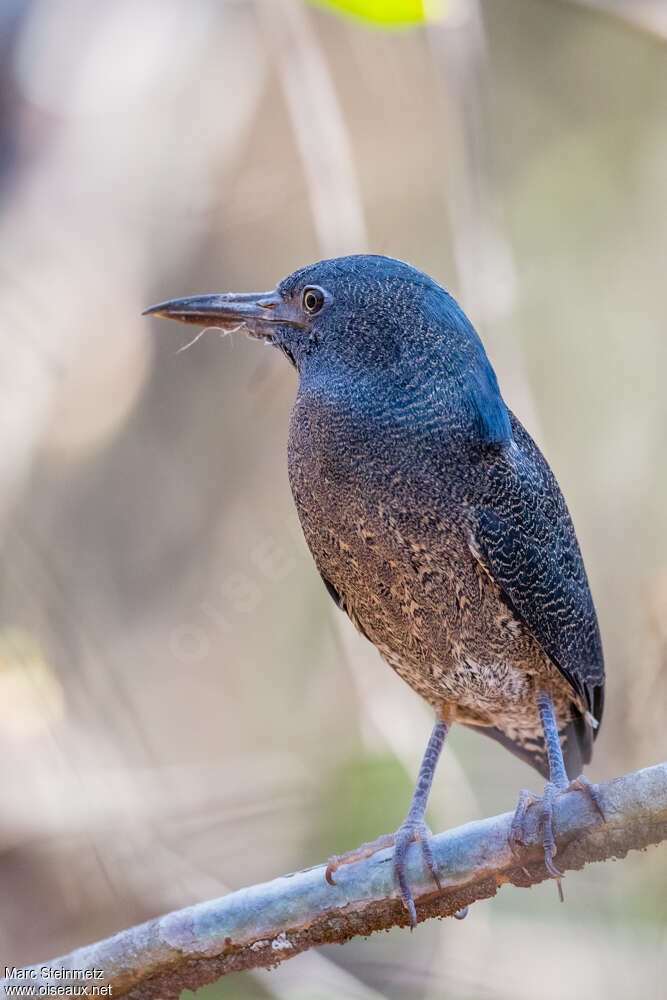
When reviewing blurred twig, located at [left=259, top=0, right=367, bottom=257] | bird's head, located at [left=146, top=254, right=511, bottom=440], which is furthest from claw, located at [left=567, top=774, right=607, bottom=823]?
blurred twig, located at [left=259, top=0, right=367, bottom=257]

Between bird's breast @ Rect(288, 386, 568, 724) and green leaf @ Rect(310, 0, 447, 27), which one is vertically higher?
green leaf @ Rect(310, 0, 447, 27)

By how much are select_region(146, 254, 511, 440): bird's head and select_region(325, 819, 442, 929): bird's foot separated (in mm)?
1172

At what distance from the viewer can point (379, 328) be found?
3.14 m

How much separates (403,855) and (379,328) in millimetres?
1520

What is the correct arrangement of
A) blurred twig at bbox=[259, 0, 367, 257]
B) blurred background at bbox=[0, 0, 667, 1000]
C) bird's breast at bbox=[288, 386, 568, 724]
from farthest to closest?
blurred twig at bbox=[259, 0, 367, 257] < blurred background at bbox=[0, 0, 667, 1000] < bird's breast at bbox=[288, 386, 568, 724]

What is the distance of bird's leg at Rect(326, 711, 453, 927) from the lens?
2959 mm

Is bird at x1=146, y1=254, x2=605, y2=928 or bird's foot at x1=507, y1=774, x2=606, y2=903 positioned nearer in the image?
bird's foot at x1=507, y1=774, x2=606, y2=903

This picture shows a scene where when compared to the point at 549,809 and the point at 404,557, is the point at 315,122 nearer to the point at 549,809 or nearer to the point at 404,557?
the point at 404,557

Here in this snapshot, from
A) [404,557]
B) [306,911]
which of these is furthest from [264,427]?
[306,911]

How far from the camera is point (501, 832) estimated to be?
288 centimetres

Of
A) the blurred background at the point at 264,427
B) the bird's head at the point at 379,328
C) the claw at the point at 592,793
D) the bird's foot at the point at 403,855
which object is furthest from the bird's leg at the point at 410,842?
the blurred background at the point at 264,427

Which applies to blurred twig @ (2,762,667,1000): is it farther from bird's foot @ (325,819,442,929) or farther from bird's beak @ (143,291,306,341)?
bird's beak @ (143,291,306,341)

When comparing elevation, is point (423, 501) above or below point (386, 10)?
below

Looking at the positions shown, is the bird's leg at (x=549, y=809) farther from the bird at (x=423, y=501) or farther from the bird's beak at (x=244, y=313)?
→ the bird's beak at (x=244, y=313)
